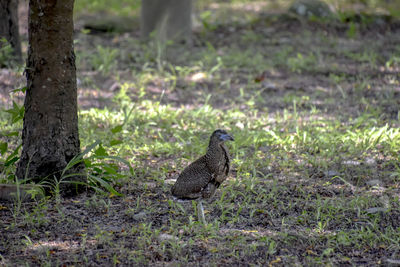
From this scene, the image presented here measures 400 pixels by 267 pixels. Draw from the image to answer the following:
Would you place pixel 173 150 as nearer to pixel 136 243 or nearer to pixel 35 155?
pixel 35 155

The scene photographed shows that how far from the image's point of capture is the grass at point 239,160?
12.6 ft

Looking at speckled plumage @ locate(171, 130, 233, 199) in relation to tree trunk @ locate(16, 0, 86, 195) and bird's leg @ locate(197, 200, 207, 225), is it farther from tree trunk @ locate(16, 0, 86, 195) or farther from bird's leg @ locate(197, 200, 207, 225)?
tree trunk @ locate(16, 0, 86, 195)

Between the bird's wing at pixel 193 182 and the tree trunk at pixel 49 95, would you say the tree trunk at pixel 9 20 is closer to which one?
the tree trunk at pixel 49 95

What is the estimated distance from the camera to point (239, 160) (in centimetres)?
563

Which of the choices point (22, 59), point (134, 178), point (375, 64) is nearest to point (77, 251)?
point (134, 178)

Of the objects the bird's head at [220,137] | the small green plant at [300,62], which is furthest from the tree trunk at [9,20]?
the small green plant at [300,62]

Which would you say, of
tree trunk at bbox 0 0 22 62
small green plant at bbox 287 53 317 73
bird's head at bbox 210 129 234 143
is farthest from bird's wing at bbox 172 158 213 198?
small green plant at bbox 287 53 317 73

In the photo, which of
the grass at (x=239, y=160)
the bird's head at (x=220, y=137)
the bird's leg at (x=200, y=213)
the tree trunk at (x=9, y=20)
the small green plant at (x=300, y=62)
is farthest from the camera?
the small green plant at (x=300, y=62)

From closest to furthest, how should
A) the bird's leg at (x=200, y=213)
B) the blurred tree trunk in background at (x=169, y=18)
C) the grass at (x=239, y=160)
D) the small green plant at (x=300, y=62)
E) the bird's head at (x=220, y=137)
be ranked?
1. the grass at (x=239, y=160)
2. the bird's leg at (x=200, y=213)
3. the bird's head at (x=220, y=137)
4. the small green plant at (x=300, y=62)
5. the blurred tree trunk in background at (x=169, y=18)

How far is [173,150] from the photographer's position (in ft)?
19.6

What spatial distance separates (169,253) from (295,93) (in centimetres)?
505

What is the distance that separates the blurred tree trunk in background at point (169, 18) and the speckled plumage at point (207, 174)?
6725 mm

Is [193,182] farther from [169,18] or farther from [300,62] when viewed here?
Answer: [169,18]

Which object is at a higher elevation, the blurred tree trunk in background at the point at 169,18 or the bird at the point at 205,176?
the blurred tree trunk in background at the point at 169,18
